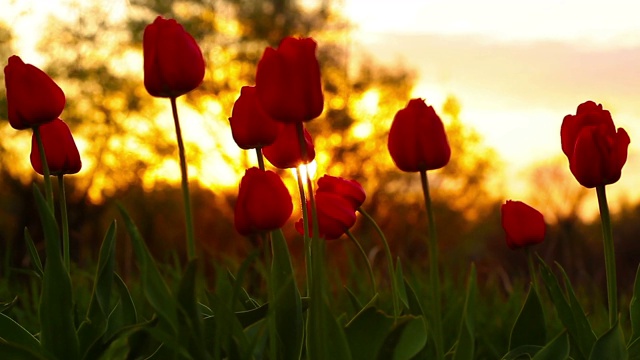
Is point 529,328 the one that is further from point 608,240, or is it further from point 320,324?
point 320,324

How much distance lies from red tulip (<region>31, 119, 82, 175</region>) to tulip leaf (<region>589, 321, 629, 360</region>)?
153 cm

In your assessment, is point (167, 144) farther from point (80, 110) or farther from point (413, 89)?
point (413, 89)

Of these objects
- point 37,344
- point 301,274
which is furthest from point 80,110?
point 37,344

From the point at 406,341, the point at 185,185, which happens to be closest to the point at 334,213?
the point at 406,341

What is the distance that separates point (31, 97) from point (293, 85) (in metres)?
0.81

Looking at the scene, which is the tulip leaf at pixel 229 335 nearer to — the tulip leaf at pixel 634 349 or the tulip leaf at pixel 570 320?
the tulip leaf at pixel 570 320

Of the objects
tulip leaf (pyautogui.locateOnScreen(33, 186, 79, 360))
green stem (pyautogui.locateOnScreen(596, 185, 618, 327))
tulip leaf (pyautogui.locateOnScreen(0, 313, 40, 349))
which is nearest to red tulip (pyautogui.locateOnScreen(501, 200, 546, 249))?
green stem (pyautogui.locateOnScreen(596, 185, 618, 327))

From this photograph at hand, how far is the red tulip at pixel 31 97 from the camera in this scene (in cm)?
200

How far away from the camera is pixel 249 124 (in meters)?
2.01

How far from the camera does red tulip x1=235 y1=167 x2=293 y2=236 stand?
6.12 ft

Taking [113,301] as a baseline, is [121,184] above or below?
above

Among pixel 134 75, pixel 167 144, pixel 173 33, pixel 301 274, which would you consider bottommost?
pixel 301 274

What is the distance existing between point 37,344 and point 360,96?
19.4m

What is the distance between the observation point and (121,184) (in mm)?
19594
